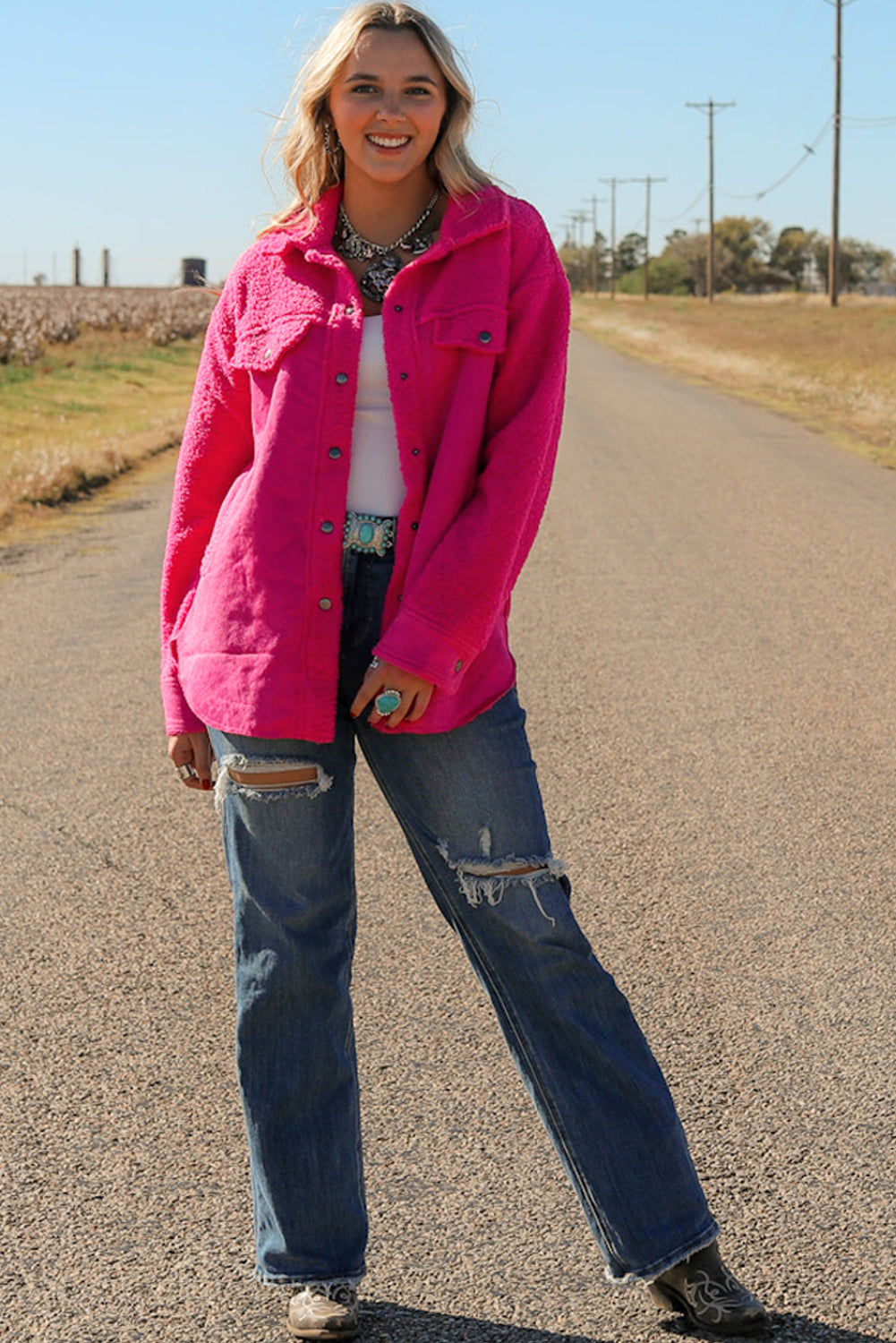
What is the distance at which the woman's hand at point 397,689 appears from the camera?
2.13 meters

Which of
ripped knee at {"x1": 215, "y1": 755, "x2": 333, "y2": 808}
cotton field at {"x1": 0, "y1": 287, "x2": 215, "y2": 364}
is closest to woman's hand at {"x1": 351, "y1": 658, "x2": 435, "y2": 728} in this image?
ripped knee at {"x1": 215, "y1": 755, "x2": 333, "y2": 808}

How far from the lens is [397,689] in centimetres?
214

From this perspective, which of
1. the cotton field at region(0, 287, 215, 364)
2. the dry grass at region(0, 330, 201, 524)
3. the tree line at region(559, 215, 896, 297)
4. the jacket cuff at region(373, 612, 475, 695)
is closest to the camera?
the jacket cuff at region(373, 612, 475, 695)

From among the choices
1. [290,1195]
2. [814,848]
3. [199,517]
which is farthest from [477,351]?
[814,848]

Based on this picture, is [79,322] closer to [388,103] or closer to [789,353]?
[789,353]

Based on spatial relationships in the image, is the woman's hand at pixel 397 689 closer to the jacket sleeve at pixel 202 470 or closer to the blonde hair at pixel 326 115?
the jacket sleeve at pixel 202 470

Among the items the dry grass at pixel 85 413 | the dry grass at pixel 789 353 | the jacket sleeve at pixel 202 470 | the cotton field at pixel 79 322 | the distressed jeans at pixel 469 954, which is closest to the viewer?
the distressed jeans at pixel 469 954

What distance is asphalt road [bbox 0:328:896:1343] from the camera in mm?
2459

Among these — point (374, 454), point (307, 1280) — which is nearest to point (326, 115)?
point (374, 454)

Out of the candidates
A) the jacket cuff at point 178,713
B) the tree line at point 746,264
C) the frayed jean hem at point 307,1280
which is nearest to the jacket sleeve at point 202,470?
the jacket cuff at point 178,713

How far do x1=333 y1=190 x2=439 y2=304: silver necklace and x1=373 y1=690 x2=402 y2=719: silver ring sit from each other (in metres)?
0.56

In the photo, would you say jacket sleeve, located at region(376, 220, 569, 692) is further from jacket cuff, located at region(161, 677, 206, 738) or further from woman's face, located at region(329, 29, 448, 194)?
jacket cuff, located at region(161, 677, 206, 738)

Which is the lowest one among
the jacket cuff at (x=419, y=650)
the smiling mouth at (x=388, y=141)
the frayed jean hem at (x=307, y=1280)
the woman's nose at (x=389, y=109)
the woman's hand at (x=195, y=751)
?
the frayed jean hem at (x=307, y=1280)

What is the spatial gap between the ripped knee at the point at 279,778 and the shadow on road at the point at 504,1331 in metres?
0.81
